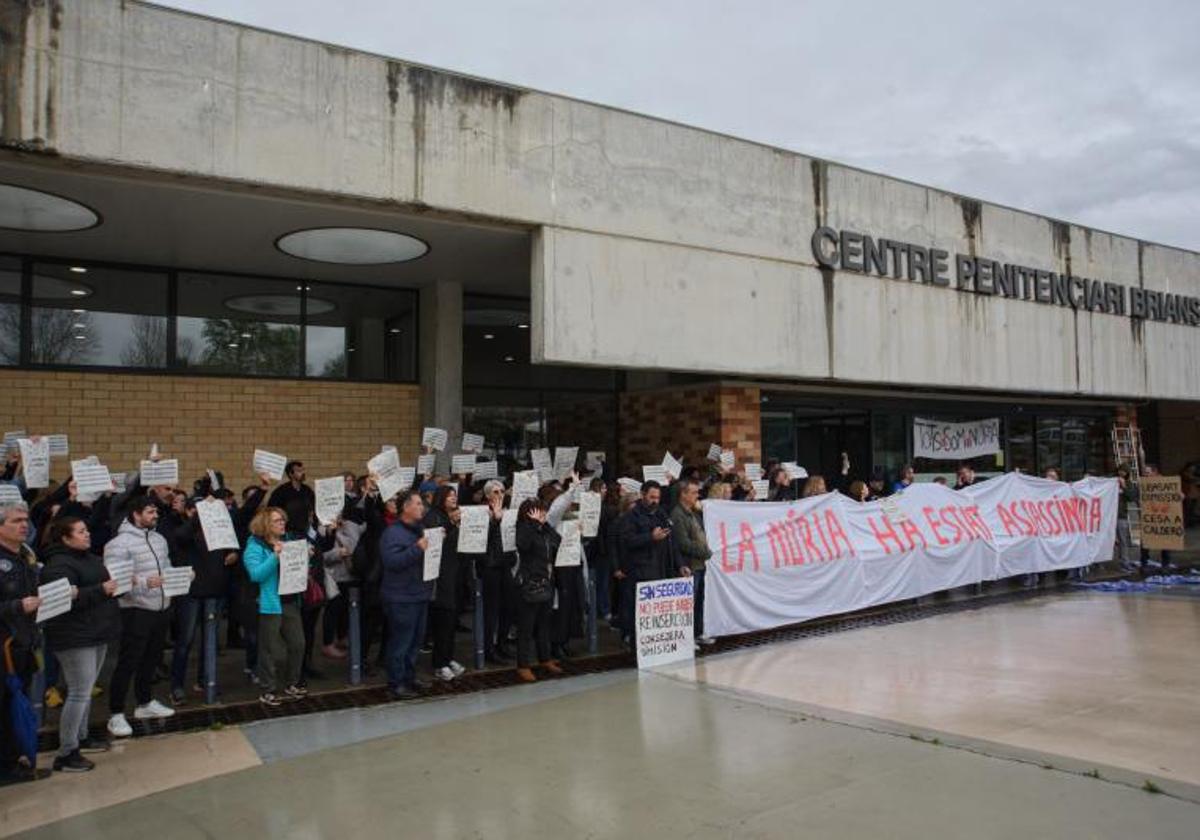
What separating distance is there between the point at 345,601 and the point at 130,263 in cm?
597

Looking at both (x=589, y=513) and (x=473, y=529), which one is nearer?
(x=473, y=529)

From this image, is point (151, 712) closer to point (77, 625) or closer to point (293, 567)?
point (77, 625)

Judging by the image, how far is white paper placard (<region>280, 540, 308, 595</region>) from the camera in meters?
7.18

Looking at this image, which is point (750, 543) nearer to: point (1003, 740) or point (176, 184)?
point (1003, 740)

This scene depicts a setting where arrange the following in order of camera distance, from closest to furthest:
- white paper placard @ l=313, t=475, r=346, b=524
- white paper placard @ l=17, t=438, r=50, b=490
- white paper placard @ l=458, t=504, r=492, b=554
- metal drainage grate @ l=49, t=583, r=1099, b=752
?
metal drainage grate @ l=49, t=583, r=1099, b=752 → white paper placard @ l=313, t=475, r=346, b=524 → white paper placard @ l=458, t=504, r=492, b=554 → white paper placard @ l=17, t=438, r=50, b=490

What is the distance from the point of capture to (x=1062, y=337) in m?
16.1

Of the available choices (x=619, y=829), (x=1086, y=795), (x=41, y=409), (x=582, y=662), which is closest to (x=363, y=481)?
(x=582, y=662)

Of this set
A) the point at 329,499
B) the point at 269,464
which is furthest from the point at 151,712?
the point at 269,464

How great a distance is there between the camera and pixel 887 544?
37.4 ft

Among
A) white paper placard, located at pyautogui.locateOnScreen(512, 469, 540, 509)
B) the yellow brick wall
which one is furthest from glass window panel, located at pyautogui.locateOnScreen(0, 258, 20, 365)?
white paper placard, located at pyautogui.locateOnScreen(512, 469, 540, 509)

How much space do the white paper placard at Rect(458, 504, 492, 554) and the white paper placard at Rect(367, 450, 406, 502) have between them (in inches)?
26.1

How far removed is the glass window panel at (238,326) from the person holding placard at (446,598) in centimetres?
543

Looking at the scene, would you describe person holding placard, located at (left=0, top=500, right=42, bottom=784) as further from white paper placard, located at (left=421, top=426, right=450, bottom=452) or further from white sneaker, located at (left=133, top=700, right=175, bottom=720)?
white paper placard, located at (left=421, top=426, right=450, bottom=452)

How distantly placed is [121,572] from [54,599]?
73 centimetres
